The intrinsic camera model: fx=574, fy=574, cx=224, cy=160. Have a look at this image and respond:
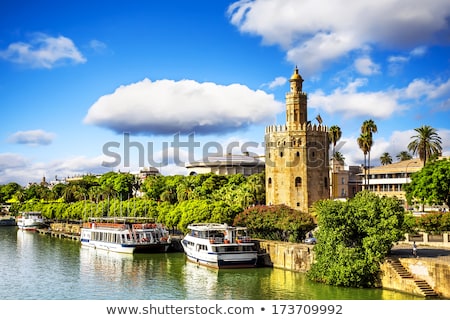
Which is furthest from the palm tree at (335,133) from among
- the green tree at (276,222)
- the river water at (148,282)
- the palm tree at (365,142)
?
the river water at (148,282)

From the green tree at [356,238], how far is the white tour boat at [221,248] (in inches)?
253

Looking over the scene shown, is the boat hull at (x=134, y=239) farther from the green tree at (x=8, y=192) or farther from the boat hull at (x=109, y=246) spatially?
the green tree at (x=8, y=192)

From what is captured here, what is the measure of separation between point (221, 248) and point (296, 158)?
19.7 meters

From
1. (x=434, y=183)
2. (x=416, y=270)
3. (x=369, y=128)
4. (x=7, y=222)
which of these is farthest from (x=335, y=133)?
(x=7, y=222)

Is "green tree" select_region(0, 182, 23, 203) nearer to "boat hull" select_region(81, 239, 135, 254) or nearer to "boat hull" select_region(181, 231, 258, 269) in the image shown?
"boat hull" select_region(81, 239, 135, 254)

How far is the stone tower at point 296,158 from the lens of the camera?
5388 centimetres

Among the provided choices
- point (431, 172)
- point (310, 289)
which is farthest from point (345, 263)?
point (431, 172)

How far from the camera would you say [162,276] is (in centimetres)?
3488

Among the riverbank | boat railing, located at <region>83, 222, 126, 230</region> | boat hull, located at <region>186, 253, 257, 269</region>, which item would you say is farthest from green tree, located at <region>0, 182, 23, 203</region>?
the riverbank

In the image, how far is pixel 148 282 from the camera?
108ft

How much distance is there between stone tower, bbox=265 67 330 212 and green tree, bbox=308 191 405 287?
75.4ft

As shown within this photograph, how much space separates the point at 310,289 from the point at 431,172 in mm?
20109

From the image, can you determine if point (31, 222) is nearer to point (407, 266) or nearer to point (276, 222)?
point (276, 222)

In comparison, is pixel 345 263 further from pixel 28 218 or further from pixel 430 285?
pixel 28 218
